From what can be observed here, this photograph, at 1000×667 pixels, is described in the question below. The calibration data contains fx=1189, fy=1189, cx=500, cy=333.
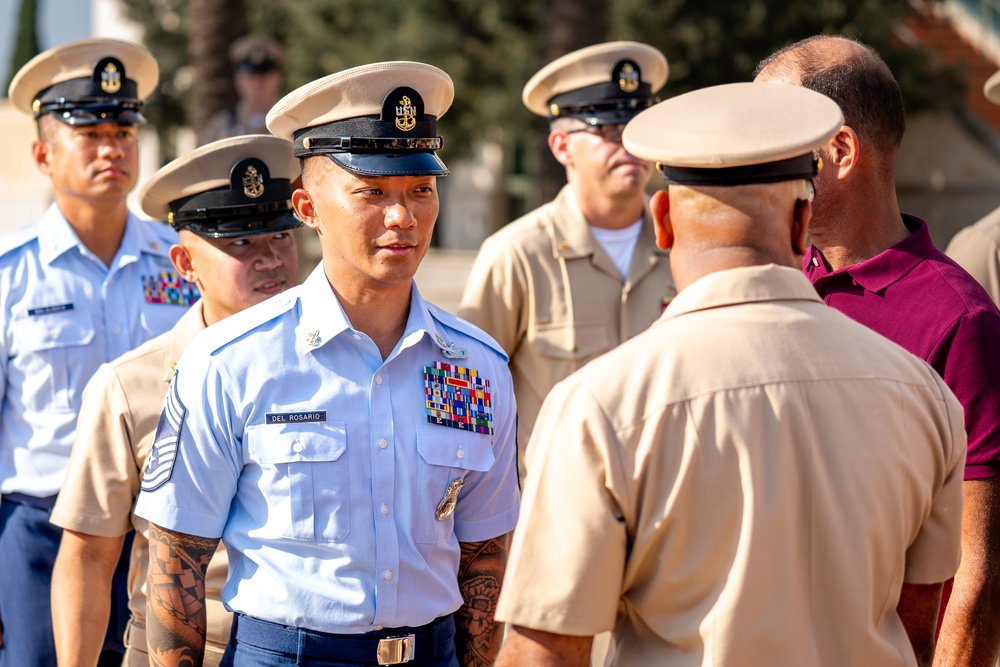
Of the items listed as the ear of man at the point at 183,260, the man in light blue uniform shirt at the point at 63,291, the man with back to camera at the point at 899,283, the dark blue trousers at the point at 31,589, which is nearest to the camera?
the man with back to camera at the point at 899,283

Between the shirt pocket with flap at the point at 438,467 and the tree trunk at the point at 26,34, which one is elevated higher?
the tree trunk at the point at 26,34

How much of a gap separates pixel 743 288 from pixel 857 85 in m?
1.13

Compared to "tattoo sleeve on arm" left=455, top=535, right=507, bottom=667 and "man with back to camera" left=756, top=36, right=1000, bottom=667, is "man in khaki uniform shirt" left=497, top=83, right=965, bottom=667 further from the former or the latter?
"tattoo sleeve on arm" left=455, top=535, right=507, bottom=667

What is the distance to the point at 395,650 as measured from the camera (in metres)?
2.70

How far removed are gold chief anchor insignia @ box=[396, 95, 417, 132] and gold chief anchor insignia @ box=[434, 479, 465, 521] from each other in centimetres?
87

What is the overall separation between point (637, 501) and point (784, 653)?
357 mm

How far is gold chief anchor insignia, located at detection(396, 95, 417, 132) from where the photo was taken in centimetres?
290

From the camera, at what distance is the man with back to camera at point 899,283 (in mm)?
2639

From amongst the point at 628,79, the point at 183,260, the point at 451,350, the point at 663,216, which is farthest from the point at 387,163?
the point at 628,79

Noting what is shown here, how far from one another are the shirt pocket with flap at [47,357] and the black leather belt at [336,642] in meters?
1.89

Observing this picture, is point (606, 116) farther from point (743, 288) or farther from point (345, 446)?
point (743, 288)

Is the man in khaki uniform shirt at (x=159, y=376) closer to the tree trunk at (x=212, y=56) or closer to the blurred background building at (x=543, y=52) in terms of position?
the blurred background building at (x=543, y=52)

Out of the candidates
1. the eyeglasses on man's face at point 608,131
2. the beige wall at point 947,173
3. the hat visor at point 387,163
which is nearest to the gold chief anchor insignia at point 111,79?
the eyeglasses on man's face at point 608,131

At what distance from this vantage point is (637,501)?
79.4 inches
